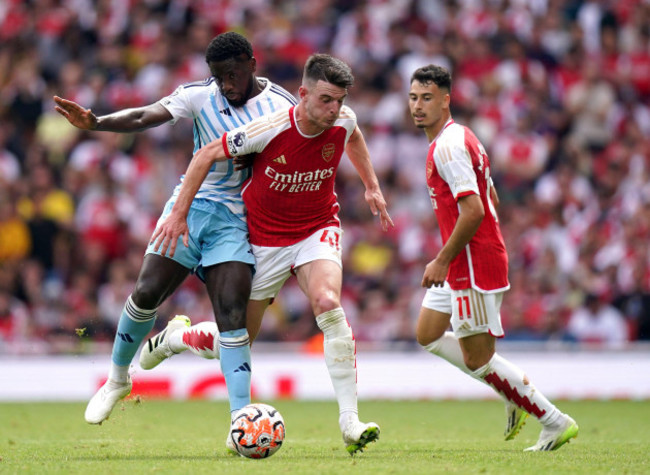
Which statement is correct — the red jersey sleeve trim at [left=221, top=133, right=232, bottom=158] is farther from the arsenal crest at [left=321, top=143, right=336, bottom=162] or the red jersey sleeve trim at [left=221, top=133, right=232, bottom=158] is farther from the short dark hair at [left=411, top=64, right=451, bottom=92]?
the short dark hair at [left=411, top=64, right=451, bottom=92]

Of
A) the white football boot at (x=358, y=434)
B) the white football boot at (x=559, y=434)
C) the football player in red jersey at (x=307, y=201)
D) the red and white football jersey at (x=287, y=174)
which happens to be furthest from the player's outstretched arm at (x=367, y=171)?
the white football boot at (x=559, y=434)

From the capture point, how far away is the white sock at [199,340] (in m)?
7.96

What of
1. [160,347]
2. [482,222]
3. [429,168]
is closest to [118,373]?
[160,347]

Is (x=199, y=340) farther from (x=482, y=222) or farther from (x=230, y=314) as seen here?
(x=482, y=222)

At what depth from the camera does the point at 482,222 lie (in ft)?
24.8

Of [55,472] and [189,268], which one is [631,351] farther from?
[55,472]

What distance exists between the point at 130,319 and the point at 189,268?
21.8 inches

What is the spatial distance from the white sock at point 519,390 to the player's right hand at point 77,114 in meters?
3.09

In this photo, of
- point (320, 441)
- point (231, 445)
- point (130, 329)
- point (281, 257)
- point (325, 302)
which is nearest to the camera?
point (231, 445)

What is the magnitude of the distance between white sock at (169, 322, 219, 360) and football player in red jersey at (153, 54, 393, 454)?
37cm

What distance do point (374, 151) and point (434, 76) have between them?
8599mm

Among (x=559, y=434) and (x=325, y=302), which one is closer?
(x=325, y=302)

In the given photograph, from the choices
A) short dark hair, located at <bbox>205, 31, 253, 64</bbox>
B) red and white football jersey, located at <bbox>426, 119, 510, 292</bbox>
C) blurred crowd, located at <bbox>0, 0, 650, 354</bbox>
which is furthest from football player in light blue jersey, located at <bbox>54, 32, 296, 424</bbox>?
blurred crowd, located at <bbox>0, 0, 650, 354</bbox>

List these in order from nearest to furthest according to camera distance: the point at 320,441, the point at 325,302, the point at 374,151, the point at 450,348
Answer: the point at 325,302 < the point at 450,348 < the point at 320,441 < the point at 374,151
